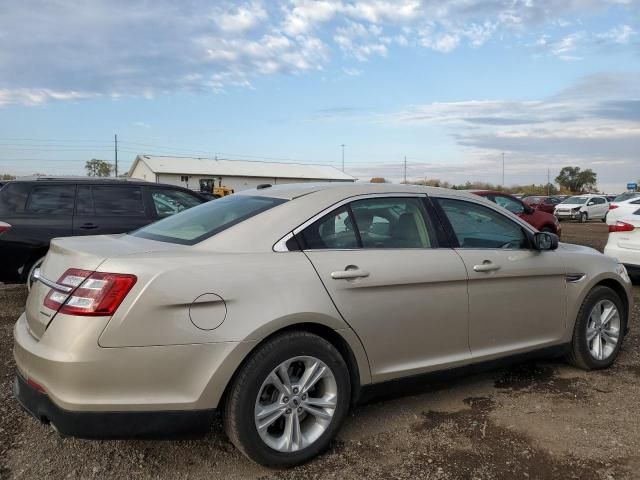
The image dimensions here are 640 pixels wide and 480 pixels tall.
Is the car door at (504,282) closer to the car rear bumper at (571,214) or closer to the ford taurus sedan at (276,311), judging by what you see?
the ford taurus sedan at (276,311)

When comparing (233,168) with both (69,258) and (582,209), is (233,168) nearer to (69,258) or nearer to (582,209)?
(582,209)

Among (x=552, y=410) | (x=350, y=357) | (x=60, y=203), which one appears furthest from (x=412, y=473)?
(x=60, y=203)

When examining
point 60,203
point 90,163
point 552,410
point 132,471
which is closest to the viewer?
point 132,471

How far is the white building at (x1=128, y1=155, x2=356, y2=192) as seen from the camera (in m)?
64.6

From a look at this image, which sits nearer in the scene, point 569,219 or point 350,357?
point 350,357

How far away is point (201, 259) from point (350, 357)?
1.03m

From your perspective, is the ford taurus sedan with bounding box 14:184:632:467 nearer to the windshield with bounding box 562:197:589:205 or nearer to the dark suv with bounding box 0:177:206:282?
the dark suv with bounding box 0:177:206:282

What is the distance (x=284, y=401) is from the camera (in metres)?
2.95

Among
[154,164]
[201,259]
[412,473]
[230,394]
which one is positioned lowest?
[412,473]

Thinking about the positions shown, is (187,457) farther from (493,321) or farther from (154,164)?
(154,164)

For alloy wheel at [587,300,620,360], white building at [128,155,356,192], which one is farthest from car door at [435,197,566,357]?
white building at [128,155,356,192]

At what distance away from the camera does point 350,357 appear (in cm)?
320

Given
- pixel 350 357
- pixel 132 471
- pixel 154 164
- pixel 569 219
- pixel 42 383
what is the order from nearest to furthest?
1. pixel 42 383
2. pixel 132 471
3. pixel 350 357
4. pixel 569 219
5. pixel 154 164

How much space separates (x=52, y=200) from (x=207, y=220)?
4213 millimetres
